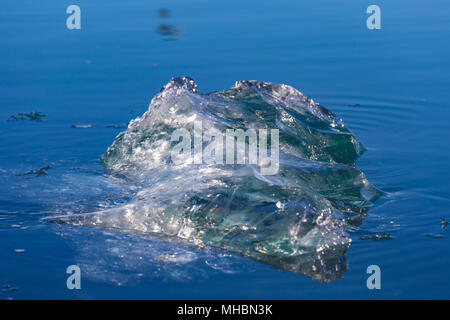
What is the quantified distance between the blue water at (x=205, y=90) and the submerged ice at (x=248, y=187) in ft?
0.63

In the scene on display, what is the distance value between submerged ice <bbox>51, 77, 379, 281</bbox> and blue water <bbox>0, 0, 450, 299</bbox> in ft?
0.63

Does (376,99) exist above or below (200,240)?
Answer: above

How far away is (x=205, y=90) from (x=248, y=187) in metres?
3.87

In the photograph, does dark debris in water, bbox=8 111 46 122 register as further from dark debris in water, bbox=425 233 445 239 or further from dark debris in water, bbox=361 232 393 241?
dark debris in water, bbox=425 233 445 239

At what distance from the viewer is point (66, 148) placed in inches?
299

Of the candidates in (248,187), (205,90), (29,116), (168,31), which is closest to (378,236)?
(248,187)

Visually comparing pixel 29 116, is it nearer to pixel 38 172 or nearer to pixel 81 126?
pixel 81 126

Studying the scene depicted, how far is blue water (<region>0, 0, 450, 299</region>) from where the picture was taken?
479 cm

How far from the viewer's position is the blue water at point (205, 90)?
15.7 ft

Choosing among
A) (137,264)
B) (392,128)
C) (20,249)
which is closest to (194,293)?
(137,264)

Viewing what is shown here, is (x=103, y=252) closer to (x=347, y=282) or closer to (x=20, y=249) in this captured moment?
(x=20, y=249)

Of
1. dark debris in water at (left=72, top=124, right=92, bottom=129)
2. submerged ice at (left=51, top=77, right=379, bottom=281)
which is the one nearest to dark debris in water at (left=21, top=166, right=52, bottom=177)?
submerged ice at (left=51, top=77, right=379, bottom=281)

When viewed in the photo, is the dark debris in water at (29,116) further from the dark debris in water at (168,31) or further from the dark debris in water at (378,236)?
the dark debris in water at (378,236)

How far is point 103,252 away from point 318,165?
7.78 ft
